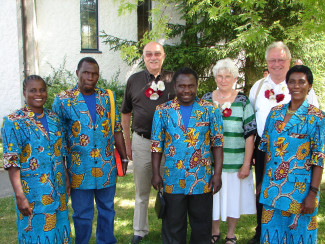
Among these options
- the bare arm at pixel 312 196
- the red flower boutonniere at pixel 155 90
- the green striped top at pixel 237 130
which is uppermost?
the red flower boutonniere at pixel 155 90

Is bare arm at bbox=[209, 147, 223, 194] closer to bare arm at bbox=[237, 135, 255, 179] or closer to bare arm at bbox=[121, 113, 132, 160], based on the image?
bare arm at bbox=[237, 135, 255, 179]

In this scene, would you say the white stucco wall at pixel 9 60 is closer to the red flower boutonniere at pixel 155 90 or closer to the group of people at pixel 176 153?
the group of people at pixel 176 153

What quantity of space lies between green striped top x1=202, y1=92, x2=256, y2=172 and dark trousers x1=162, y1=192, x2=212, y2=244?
591mm

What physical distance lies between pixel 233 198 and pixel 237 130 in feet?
2.65

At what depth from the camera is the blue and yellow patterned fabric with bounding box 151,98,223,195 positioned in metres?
3.08

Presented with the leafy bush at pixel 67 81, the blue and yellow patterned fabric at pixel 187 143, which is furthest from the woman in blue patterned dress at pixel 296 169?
the leafy bush at pixel 67 81

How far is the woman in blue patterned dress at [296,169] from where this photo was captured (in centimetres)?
276

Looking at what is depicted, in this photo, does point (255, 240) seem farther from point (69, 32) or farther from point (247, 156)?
point (69, 32)

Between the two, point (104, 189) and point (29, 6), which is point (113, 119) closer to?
point (104, 189)

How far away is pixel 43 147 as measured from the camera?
2.85 meters

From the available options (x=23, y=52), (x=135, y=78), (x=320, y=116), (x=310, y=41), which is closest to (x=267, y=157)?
(x=320, y=116)

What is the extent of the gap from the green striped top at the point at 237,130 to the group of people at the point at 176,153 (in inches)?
0.4

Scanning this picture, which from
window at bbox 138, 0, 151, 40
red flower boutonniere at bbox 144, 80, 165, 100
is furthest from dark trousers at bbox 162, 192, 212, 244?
window at bbox 138, 0, 151, 40

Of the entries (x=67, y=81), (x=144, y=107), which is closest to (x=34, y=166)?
(x=144, y=107)
